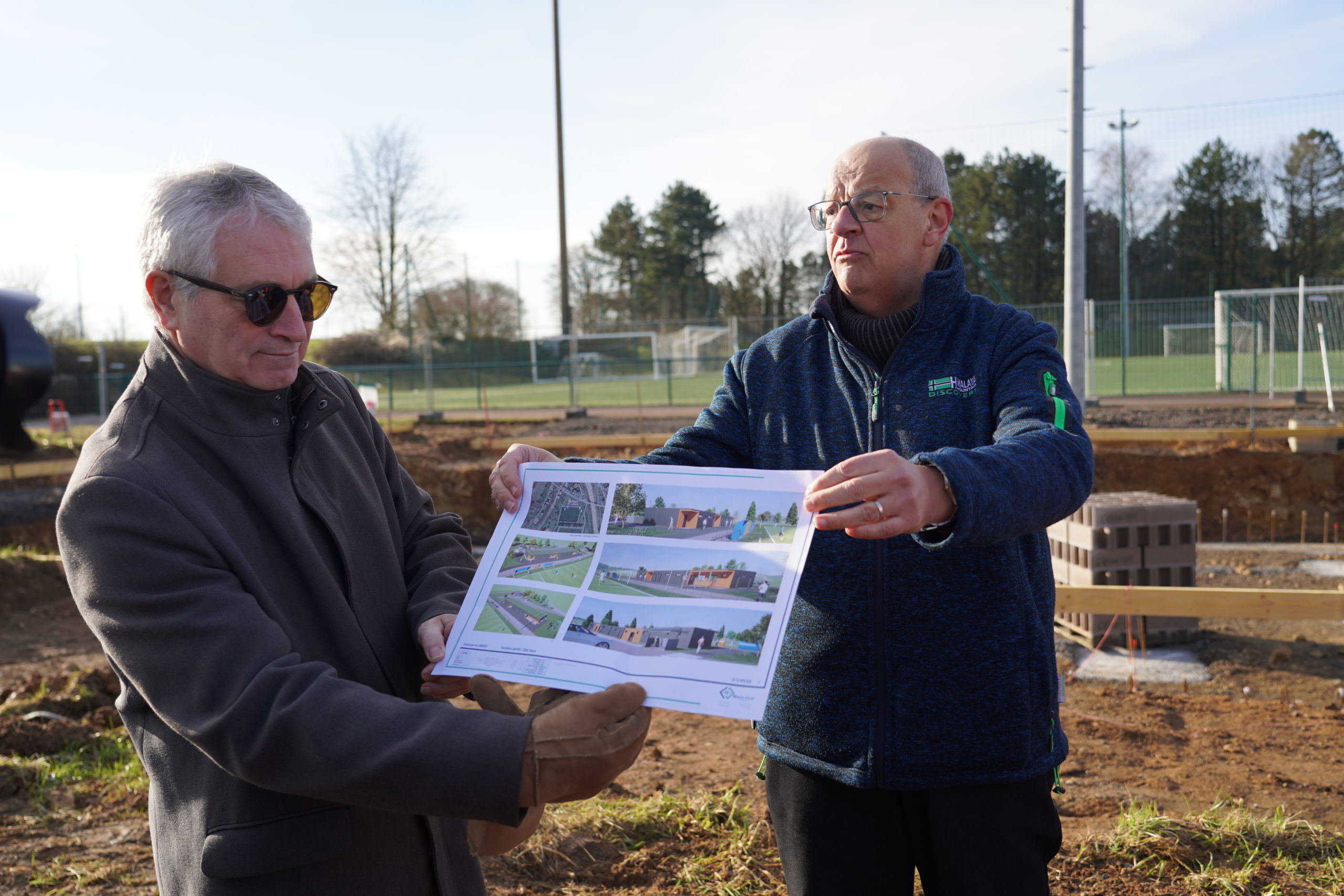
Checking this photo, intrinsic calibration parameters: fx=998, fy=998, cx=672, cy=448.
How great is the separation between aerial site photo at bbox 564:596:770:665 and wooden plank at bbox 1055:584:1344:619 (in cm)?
498

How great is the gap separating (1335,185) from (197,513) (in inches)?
1780

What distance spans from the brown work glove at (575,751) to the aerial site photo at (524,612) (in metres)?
0.27

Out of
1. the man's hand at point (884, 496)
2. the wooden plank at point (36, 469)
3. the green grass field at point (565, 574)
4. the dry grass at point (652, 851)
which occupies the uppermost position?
the man's hand at point (884, 496)

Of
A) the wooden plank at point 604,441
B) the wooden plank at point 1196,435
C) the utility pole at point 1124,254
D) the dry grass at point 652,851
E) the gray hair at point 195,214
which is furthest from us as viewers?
the utility pole at point 1124,254

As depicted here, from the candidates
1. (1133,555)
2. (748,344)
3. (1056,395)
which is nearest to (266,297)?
(1056,395)

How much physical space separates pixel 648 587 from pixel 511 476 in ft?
1.74

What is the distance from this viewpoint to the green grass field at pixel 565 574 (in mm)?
1911

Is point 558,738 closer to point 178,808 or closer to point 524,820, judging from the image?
point 524,820

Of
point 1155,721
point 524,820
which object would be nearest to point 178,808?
point 524,820

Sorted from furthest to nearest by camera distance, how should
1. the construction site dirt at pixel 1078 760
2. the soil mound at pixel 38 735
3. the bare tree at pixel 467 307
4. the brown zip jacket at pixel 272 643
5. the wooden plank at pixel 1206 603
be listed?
the bare tree at pixel 467 307 → the wooden plank at pixel 1206 603 → the soil mound at pixel 38 735 → the construction site dirt at pixel 1078 760 → the brown zip jacket at pixel 272 643

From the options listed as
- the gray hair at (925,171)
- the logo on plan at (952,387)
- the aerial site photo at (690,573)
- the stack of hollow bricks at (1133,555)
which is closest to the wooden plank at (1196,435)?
the stack of hollow bricks at (1133,555)

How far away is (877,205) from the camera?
239cm

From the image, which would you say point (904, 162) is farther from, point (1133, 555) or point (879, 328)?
point (1133, 555)

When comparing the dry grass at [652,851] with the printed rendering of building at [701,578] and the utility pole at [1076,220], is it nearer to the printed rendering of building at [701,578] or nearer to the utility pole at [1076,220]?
the printed rendering of building at [701,578]
